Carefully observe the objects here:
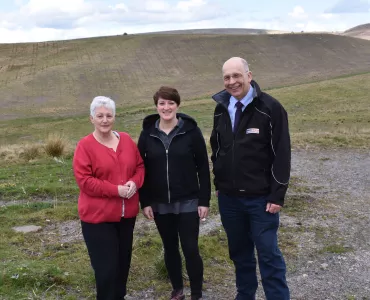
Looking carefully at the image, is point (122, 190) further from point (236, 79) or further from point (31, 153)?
point (31, 153)

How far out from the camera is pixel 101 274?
353cm

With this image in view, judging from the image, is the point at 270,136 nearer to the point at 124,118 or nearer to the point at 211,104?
the point at 124,118

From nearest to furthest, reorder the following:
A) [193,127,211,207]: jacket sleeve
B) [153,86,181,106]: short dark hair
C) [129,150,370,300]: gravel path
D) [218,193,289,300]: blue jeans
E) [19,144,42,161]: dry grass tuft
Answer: [218,193,289,300]: blue jeans < [153,86,181,106]: short dark hair < [193,127,211,207]: jacket sleeve < [129,150,370,300]: gravel path < [19,144,42,161]: dry grass tuft

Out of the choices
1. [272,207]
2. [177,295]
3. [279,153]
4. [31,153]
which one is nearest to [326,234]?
[177,295]

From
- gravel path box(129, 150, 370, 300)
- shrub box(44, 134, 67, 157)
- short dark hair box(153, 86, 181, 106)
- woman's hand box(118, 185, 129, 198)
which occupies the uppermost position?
short dark hair box(153, 86, 181, 106)

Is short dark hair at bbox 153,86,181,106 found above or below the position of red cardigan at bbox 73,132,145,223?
above

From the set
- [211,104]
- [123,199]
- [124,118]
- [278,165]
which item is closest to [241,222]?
[278,165]

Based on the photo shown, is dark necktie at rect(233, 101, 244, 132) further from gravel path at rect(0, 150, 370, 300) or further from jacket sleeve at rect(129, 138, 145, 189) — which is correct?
gravel path at rect(0, 150, 370, 300)

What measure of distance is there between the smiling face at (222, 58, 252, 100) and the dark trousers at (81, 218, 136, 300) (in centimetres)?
134

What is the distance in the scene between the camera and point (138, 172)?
3.67 metres

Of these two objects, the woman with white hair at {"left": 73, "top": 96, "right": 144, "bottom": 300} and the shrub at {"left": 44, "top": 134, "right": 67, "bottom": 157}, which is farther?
the shrub at {"left": 44, "top": 134, "right": 67, "bottom": 157}

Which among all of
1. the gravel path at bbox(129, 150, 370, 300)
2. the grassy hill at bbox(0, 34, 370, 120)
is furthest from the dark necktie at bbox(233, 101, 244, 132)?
the grassy hill at bbox(0, 34, 370, 120)

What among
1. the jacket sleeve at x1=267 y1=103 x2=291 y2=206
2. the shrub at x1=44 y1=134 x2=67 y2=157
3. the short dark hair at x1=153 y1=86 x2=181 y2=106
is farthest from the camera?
the shrub at x1=44 y1=134 x2=67 y2=157

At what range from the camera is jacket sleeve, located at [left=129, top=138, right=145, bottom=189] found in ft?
11.8
